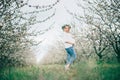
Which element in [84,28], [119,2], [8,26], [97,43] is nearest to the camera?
[8,26]

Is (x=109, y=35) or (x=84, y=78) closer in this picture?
(x=84, y=78)

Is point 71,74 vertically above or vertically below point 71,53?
below

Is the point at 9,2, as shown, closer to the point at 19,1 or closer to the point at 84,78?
the point at 19,1

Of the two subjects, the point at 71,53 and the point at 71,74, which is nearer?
the point at 71,74

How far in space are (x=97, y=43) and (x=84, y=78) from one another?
15893mm

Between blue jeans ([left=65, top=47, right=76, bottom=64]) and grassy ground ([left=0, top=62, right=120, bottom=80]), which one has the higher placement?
blue jeans ([left=65, top=47, right=76, bottom=64])

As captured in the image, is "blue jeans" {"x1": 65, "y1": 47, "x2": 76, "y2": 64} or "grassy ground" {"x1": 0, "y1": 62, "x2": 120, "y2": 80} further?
"blue jeans" {"x1": 65, "y1": 47, "x2": 76, "y2": 64}

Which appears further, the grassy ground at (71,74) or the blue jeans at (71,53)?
the blue jeans at (71,53)

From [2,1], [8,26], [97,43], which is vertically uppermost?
[2,1]

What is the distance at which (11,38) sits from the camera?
28.0 ft

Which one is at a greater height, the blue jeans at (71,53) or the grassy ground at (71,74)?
the blue jeans at (71,53)

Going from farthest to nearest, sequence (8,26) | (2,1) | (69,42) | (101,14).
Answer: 1. (101,14)
2. (69,42)
3. (8,26)
4. (2,1)

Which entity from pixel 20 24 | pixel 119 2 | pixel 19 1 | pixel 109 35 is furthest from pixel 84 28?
pixel 19 1

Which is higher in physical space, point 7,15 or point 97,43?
point 7,15
